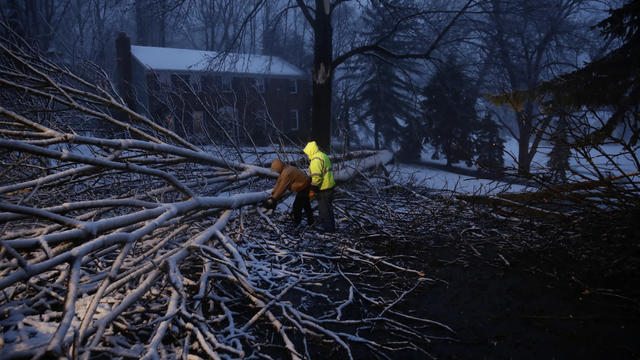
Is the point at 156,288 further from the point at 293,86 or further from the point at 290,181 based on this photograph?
the point at 293,86

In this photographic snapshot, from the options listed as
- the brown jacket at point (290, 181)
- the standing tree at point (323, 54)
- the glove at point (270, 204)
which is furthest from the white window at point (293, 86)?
the glove at point (270, 204)

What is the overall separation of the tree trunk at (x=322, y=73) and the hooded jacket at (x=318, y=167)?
4338mm

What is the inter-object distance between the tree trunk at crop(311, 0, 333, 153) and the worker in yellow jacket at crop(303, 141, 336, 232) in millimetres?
4305

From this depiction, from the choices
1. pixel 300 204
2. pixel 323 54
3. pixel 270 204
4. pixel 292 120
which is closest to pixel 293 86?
pixel 292 120

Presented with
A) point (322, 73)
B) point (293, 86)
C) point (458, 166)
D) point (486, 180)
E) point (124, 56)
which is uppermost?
point (124, 56)

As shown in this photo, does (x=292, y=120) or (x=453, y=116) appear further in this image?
(x=292, y=120)

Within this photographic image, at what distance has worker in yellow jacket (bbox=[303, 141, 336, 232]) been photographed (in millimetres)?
5430

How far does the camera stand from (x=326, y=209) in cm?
577

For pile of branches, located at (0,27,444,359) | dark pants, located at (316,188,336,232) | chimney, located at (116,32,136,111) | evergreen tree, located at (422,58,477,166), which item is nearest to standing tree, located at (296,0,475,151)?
dark pants, located at (316,188,336,232)

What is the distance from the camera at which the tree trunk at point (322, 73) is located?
9.54 meters

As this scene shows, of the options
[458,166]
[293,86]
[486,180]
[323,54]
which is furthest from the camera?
[293,86]

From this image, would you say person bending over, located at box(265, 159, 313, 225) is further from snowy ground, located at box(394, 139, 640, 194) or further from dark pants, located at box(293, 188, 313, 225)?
snowy ground, located at box(394, 139, 640, 194)

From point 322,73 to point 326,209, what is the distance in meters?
5.12

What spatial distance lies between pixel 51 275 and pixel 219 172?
2779 millimetres
